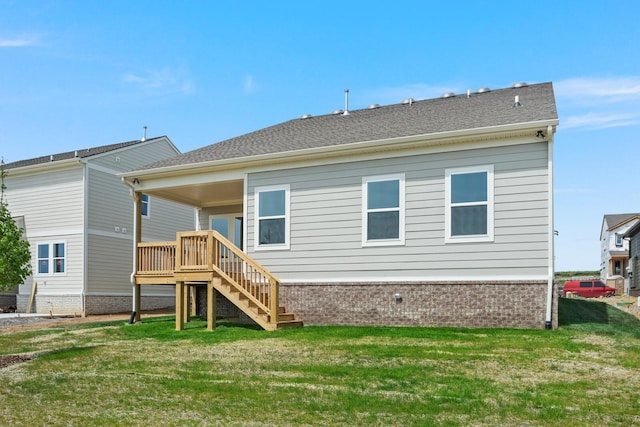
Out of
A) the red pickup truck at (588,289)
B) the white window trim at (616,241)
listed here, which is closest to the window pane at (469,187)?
the red pickup truck at (588,289)

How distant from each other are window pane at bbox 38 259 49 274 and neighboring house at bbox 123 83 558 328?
30.5 ft

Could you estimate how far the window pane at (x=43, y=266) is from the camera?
22703mm

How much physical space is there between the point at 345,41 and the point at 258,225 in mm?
5498

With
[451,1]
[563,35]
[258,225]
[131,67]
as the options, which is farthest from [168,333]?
[563,35]

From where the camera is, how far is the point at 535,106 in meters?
13.3

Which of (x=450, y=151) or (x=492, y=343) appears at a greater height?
(x=450, y=151)

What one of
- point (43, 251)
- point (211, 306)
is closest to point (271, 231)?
point (211, 306)

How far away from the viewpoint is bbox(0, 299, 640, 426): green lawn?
5.55m

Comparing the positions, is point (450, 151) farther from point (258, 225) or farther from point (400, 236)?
point (258, 225)

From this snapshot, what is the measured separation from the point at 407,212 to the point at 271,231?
11.7 feet

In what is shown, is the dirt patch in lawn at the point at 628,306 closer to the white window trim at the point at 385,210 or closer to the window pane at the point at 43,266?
the white window trim at the point at 385,210

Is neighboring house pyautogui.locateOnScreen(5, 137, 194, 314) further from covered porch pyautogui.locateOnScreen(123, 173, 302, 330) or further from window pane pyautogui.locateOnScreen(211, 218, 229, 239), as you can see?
window pane pyautogui.locateOnScreen(211, 218, 229, 239)

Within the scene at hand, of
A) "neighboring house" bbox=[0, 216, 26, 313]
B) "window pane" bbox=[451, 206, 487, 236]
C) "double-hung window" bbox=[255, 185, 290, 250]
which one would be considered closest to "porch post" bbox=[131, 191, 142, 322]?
"double-hung window" bbox=[255, 185, 290, 250]

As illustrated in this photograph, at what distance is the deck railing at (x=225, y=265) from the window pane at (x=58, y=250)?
371 inches
